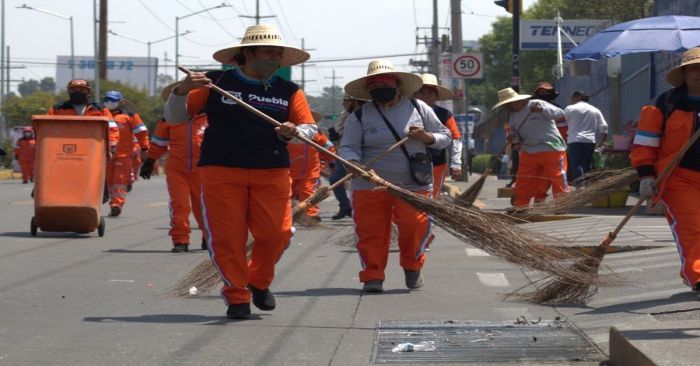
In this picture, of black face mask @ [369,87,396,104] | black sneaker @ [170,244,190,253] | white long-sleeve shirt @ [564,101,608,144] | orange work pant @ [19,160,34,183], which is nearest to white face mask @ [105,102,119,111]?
black sneaker @ [170,244,190,253]

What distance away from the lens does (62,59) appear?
16912cm

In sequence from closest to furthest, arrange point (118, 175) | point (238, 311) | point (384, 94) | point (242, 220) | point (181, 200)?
point (238, 311) → point (242, 220) → point (384, 94) → point (181, 200) → point (118, 175)

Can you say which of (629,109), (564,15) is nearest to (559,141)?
(629,109)

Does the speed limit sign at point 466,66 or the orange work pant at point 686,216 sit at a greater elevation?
the speed limit sign at point 466,66

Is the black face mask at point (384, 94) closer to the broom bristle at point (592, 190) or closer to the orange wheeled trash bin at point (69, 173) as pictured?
the broom bristle at point (592, 190)

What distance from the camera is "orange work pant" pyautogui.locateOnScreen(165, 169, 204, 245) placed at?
Result: 43.1ft

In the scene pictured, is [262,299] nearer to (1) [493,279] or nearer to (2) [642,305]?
(2) [642,305]

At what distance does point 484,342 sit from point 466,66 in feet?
76.2

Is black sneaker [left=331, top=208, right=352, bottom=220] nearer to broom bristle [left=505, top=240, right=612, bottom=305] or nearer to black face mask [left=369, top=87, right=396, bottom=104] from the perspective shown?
black face mask [left=369, top=87, right=396, bottom=104]

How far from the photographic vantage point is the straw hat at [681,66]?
874 centimetres

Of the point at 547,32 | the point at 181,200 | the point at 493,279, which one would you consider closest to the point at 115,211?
the point at 181,200

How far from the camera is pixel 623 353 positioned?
252 inches

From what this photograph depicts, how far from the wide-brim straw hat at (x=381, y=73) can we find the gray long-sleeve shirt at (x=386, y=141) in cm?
13

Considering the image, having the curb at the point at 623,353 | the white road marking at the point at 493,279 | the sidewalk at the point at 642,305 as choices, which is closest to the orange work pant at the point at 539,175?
the sidewalk at the point at 642,305
